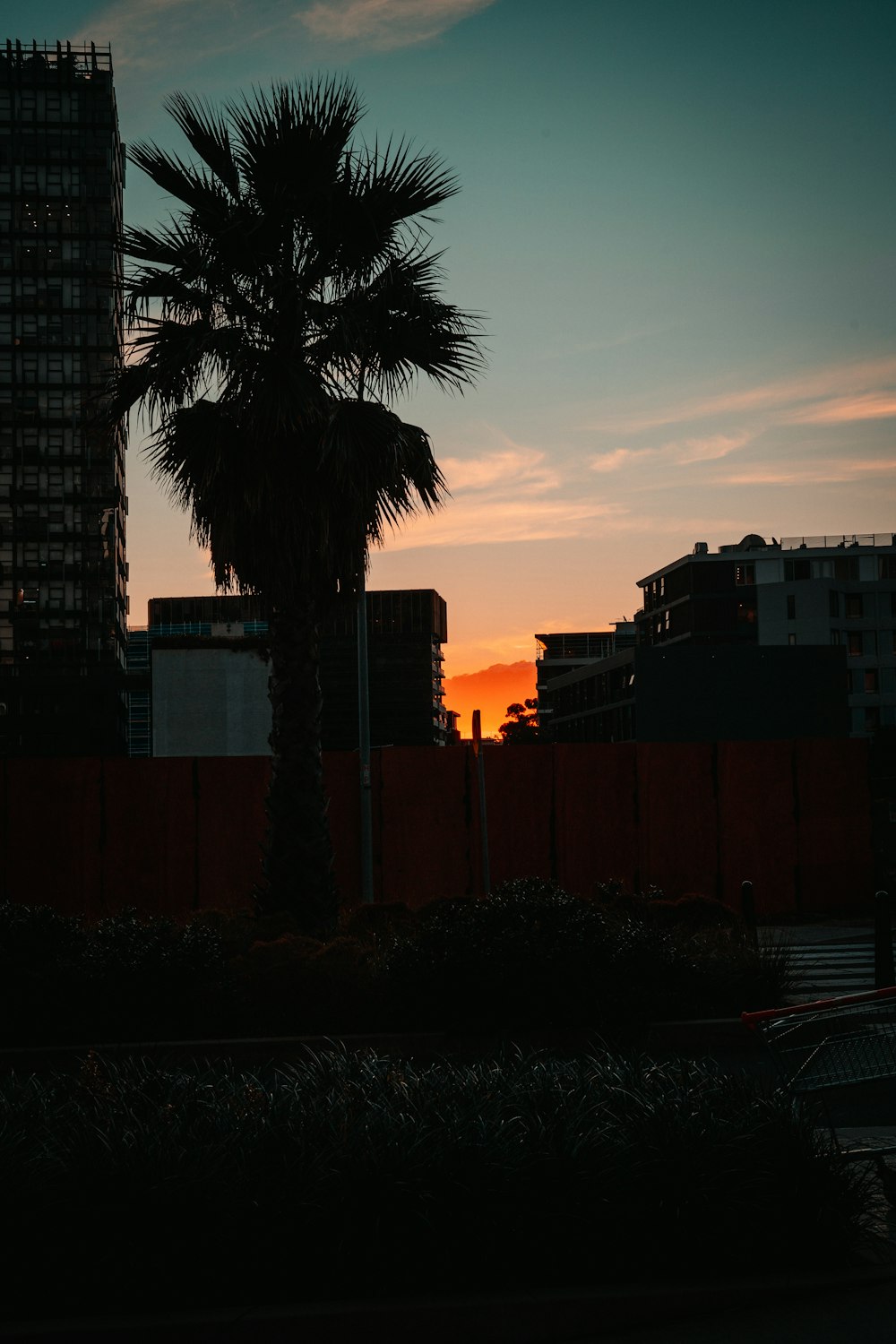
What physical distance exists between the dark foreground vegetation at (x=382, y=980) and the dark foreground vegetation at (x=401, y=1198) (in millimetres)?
3954

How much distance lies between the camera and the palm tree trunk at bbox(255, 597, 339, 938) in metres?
14.8

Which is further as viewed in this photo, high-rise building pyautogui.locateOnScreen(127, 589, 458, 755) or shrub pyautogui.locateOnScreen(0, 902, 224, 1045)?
high-rise building pyautogui.locateOnScreen(127, 589, 458, 755)

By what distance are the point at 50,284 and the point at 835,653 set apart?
3160 inches

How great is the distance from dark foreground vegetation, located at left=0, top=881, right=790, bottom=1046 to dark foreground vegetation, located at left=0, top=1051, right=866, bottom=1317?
395cm

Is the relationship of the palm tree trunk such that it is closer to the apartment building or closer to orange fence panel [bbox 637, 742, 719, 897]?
orange fence panel [bbox 637, 742, 719, 897]

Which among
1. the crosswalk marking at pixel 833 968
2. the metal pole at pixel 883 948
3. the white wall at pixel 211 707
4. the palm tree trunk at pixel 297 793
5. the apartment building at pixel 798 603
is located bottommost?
the crosswalk marking at pixel 833 968

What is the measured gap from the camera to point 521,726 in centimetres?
17525

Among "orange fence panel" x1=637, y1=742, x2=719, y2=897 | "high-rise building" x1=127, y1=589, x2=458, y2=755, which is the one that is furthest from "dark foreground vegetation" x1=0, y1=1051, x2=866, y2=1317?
"orange fence panel" x1=637, y1=742, x2=719, y2=897

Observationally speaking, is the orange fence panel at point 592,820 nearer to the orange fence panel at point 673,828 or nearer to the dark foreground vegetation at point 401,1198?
the orange fence panel at point 673,828

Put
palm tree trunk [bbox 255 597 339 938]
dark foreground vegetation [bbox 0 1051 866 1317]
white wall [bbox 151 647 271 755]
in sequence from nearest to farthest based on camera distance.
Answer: dark foreground vegetation [bbox 0 1051 866 1317] → palm tree trunk [bbox 255 597 339 938] → white wall [bbox 151 647 271 755]

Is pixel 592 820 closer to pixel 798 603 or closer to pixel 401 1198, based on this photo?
pixel 401 1198

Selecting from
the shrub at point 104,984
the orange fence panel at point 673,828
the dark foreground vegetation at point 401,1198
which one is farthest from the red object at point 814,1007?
the orange fence panel at point 673,828

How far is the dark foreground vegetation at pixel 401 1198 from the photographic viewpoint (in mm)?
4773

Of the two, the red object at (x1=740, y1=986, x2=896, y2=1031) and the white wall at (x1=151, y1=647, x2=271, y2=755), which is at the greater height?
the white wall at (x1=151, y1=647, x2=271, y2=755)
